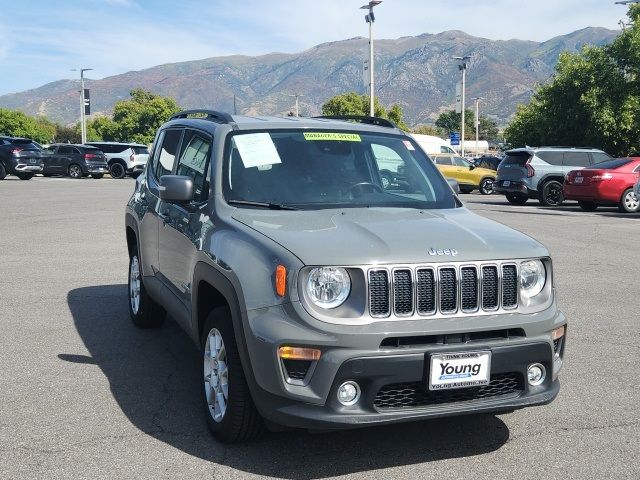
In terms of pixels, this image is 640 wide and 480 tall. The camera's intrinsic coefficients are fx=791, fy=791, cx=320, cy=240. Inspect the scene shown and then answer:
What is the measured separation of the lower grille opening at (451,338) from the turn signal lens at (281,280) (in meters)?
0.52

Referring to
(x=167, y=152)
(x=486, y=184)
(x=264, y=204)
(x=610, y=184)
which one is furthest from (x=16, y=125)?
(x=264, y=204)

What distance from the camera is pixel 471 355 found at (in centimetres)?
371

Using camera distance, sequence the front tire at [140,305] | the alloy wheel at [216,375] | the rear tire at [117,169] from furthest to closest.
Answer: the rear tire at [117,169] < the front tire at [140,305] < the alloy wheel at [216,375]

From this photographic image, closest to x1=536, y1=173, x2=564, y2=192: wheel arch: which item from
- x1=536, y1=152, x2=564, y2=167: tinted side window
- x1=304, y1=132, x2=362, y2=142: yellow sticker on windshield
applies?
x1=536, y1=152, x2=564, y2=167: tinted side window

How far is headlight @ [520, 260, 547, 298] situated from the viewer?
4043 mm

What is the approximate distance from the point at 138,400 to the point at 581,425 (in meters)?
2.67

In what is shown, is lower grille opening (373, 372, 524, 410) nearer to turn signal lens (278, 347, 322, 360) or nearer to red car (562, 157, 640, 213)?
turn signal lens (278, 347, 322, 360)

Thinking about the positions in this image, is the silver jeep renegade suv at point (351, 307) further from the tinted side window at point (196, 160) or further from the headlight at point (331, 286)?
the tinted side window at point (196, 160)

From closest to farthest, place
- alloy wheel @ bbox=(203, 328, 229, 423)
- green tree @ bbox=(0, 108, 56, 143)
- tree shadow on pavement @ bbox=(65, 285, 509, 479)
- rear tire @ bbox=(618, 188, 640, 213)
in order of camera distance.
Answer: tree shadow on pavement @ bbox=(65, 285, 509, 479), alloy wheel @ bbox=(203, 328, 229, 423), rear tire @ bbox=(618, 188, 640, 213), green tree @ bbox=(0, 108, 56, 143)

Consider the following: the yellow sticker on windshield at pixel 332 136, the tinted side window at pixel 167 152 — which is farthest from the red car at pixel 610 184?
the yellow sticker on windshield at pixel 332 136

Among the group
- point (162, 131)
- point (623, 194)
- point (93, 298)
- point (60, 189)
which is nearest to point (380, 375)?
point (162, 131)

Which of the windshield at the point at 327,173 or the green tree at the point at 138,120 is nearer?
the windshield at the point at 327,173

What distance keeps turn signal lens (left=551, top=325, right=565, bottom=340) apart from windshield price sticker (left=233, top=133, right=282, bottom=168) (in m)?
1.97

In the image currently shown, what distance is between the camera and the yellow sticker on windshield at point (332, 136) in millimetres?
5238
